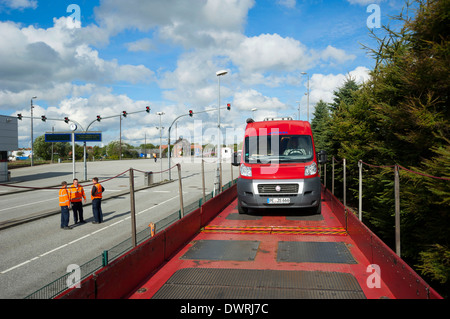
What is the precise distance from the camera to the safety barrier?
406 centimetres

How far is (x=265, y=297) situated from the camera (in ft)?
15.1

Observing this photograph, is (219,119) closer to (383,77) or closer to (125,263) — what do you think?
(383,77)

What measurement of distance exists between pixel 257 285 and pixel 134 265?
6.48 feet

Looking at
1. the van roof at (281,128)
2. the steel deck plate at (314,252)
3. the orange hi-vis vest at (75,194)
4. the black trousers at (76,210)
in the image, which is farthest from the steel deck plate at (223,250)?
the black trousers at (76,210)

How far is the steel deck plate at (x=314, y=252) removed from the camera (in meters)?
6.12

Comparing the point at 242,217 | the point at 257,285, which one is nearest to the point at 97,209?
the point at 242,217

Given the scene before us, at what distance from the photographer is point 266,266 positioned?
5.86 meters

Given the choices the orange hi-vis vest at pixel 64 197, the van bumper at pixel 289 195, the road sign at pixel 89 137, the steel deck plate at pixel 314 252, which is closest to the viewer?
the steel deck plate at pixel 314 252

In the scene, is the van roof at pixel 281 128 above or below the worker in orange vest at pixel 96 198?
above

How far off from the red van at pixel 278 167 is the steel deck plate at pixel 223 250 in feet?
6.90

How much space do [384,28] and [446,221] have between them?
A: 21.9 ft

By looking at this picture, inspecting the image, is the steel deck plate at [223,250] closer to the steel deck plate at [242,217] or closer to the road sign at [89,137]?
the steel deck plate at [242,217]

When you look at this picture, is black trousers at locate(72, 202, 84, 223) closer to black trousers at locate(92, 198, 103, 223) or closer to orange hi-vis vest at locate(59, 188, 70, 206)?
black trousers at locate(92, 198, 103, 223)

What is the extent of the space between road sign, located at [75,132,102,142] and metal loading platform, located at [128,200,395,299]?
28288 millimetres
